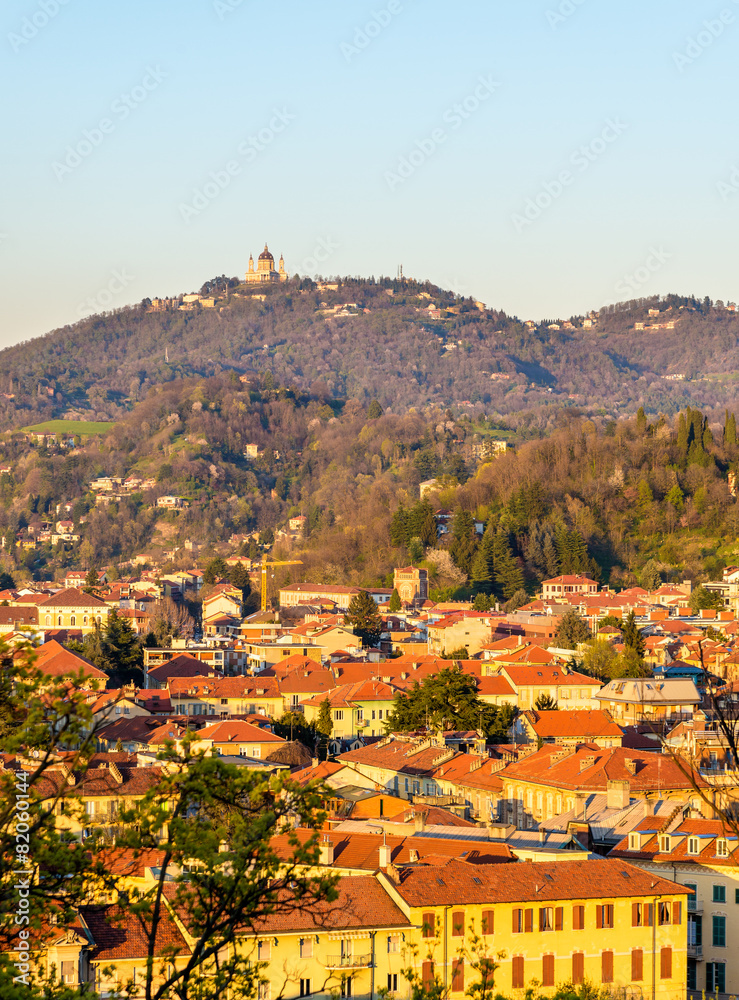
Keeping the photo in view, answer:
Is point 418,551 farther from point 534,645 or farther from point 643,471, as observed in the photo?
point 534,645

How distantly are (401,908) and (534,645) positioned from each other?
36.7 m

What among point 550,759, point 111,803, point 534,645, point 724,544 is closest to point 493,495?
point 724,544

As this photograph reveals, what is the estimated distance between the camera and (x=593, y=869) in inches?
780

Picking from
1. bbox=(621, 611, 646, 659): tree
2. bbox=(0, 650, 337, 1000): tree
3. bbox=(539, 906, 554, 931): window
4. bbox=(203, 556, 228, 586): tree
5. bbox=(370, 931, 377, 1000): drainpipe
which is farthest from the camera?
bbox=(203, 556, 228, 586): tree

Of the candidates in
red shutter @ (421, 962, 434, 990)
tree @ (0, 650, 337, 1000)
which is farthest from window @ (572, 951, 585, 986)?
tree @ (0, 650, 337, 1000)

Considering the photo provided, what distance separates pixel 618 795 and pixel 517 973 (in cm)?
903

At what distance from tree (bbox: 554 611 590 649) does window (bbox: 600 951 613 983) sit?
3988cm

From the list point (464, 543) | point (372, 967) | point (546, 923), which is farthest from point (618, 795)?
point (464, 543)

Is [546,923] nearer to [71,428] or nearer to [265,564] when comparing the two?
[265,564]

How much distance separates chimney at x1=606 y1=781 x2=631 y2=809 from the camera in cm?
2692

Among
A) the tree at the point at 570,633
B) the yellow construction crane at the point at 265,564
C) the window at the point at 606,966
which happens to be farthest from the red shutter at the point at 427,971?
the yellow construction crane at the point at 265,564

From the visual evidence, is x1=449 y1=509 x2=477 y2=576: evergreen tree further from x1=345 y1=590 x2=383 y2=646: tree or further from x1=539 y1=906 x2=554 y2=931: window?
x1=539 y1=906 x2=554 y2=931: window

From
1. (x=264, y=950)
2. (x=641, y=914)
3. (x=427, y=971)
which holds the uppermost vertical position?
(x=264, y=950)

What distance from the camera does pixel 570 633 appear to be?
196ft
